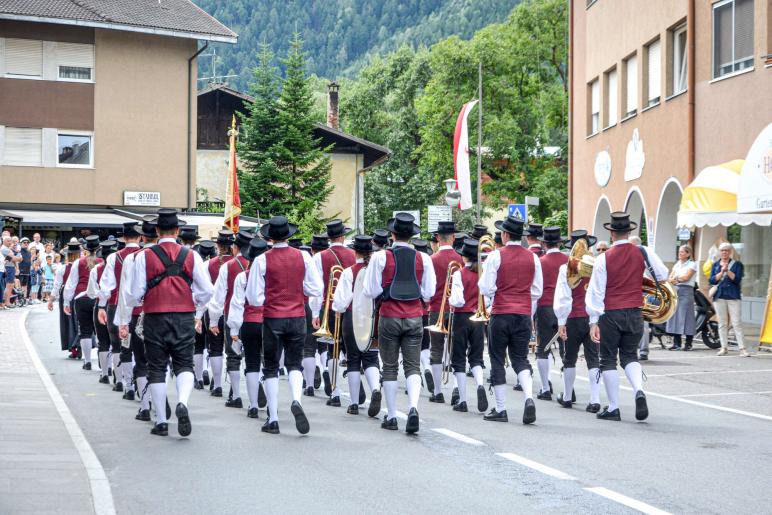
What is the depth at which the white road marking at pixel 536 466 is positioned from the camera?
8.43m

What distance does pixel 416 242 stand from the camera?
14586mm

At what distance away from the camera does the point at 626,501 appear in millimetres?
7457

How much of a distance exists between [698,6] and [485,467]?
64.3 feet

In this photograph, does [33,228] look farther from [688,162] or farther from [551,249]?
[551,249]

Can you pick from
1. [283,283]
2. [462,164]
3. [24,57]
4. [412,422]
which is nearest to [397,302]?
[283,283]

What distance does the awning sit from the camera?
21.4 meters

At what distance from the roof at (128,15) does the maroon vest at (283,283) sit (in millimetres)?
31516

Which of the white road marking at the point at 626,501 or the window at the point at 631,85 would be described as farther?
the window at the point at 631,85

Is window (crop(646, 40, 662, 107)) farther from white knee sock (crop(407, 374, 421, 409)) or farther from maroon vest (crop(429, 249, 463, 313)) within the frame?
white knee sock (crop(407, 374, 421, 409))

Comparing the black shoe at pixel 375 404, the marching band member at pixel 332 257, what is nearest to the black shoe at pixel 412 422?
the black shoe at pixel 375 404

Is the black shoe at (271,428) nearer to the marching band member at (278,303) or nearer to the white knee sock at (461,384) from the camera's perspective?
the marching band member at (278,303)

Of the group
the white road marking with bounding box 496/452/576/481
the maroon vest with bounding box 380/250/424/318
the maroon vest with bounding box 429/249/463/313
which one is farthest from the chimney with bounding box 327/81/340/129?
the white road marking with bounding box 496/452/576/481

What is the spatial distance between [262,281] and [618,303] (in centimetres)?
369

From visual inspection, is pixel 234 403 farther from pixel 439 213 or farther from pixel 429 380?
pixel 439 213
